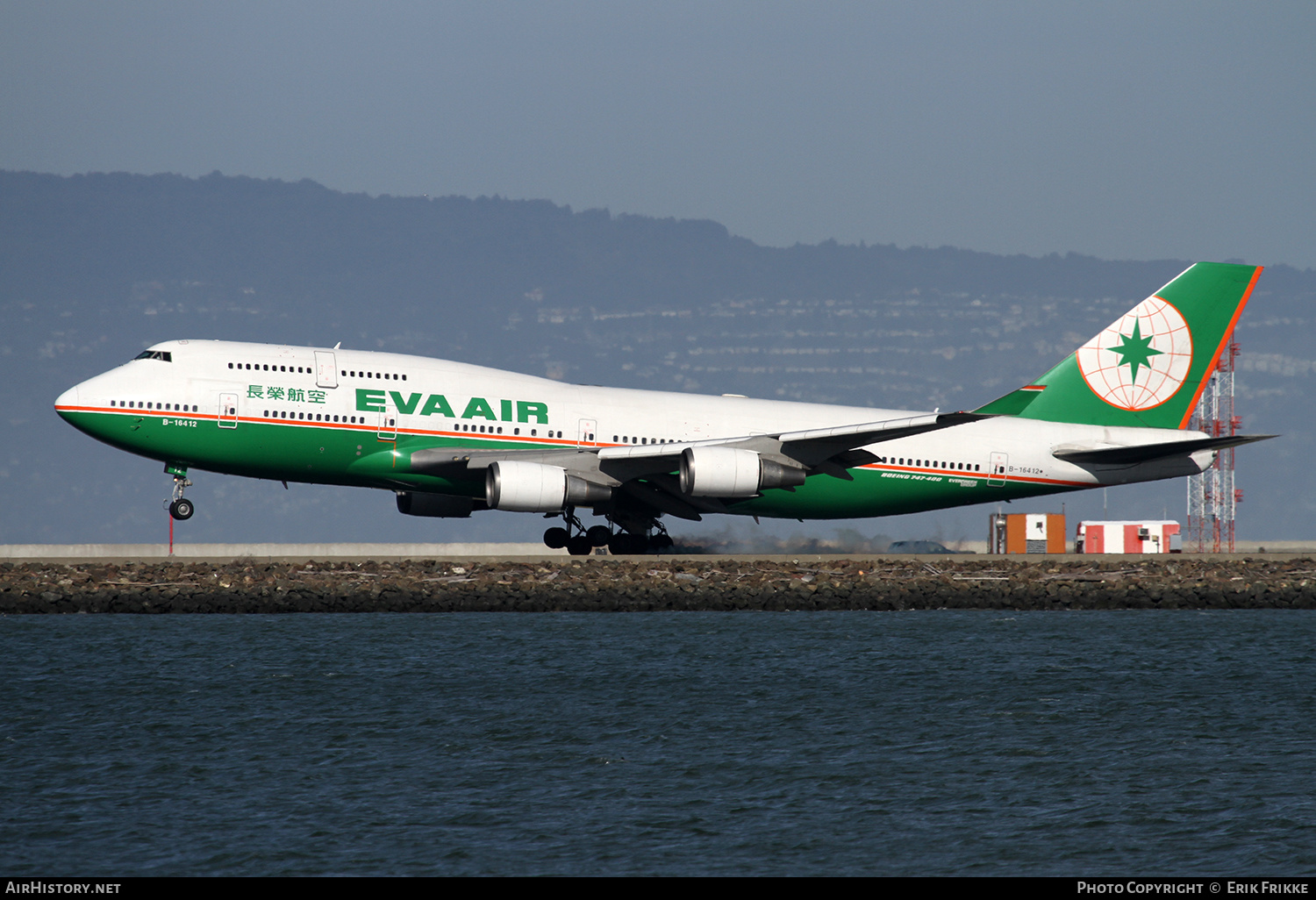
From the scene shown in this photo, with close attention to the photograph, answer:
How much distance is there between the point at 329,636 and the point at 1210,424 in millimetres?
47429

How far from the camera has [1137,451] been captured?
4184 centimetres

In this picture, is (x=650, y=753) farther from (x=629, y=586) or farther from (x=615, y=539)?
(x=615, y=539)

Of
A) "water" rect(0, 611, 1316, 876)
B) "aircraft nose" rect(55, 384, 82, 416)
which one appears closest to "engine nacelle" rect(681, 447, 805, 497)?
"water" rect(0, 611, 1316, 876)

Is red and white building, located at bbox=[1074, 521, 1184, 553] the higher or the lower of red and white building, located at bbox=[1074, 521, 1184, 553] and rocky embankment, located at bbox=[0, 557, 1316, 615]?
the higher

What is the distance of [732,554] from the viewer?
48.9m

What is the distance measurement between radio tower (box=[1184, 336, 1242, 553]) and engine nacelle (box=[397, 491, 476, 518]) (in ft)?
122

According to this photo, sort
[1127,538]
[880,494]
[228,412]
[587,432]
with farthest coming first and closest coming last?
[1127,538], [880,494], [587,432], [228,412]

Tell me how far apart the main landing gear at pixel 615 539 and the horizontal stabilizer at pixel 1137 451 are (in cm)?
1269

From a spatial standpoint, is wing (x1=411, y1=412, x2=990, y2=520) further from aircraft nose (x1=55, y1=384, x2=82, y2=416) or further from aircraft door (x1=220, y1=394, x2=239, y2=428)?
aircraft nose (x1=55, y1=384, x2=82, y2=416)

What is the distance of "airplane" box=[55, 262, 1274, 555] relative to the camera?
1444 inches

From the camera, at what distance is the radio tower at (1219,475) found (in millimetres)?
67062

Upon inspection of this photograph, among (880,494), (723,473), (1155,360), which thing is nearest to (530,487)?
(723,473)

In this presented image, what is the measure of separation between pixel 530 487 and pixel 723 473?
5281mm
